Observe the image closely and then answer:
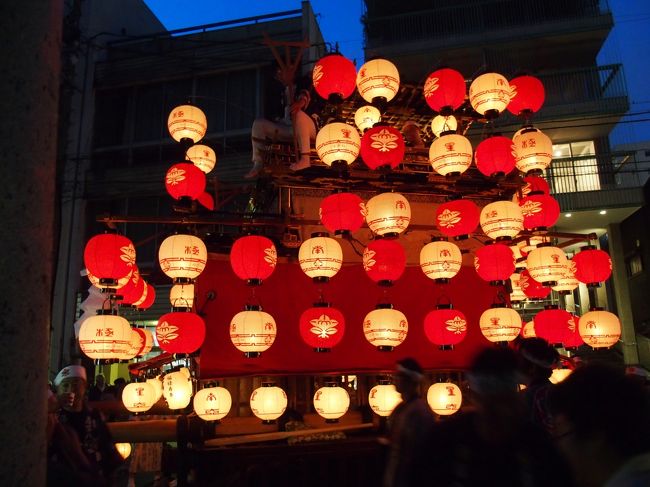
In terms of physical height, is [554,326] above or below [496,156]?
below

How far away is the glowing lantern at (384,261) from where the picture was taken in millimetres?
9219

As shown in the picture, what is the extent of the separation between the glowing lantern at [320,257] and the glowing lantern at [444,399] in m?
3.00

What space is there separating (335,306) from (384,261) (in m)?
1.76

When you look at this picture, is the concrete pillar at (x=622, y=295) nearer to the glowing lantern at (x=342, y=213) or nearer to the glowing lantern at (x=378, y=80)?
the glowing lantern at (x=378, y=80)

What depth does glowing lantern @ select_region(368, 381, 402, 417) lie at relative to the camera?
9.60m

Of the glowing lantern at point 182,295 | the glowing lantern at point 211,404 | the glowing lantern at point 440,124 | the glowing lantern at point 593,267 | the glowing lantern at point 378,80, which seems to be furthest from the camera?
the glowing lantern at point 440,124

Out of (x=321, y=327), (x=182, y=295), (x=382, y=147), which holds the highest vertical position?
(x=382, y=147)

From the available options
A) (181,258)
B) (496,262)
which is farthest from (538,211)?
(181,258)

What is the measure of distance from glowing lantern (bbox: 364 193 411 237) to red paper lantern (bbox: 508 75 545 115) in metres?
4.08

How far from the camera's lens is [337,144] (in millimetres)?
9680

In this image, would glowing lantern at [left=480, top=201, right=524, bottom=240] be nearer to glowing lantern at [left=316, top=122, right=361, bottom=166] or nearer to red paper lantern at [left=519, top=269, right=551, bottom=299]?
glowing lantern at [left=316, top=122, right=361, bottom=166]

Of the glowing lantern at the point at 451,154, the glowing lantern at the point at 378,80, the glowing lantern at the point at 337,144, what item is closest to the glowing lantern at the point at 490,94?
the glowing lantern at the point at 451,154

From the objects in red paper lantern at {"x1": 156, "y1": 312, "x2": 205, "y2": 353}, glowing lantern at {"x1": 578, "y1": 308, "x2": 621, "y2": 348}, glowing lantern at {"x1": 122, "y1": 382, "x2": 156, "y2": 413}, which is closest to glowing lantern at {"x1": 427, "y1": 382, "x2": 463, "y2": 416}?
glowing lantern at {"x1": 578, "y1": 308, "x2": 621, "y2": 348}

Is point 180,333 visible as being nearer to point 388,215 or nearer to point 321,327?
point 321,327
